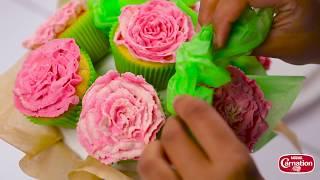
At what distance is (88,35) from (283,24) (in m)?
0.36

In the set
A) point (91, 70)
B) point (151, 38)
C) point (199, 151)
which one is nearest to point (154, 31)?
point (151, 38)

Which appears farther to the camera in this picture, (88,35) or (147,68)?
(88,35)

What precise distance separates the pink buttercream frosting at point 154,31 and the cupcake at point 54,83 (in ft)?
0.27

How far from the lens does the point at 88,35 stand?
0.93 m

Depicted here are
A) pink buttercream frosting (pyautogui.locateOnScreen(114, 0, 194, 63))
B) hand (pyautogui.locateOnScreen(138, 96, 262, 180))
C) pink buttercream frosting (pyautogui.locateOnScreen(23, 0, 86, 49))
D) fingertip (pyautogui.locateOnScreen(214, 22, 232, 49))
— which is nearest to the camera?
hand (pyautogui.locateOnScreen(138, 96, 262, 180))

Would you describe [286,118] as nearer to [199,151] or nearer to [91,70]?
[91,70]

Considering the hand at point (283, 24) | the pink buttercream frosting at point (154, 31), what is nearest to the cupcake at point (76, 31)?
the pink buttercream frosting at point (154, 31)

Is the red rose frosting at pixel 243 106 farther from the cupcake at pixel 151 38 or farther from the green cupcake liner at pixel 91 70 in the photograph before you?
the green cupcake liner at pixel 91 70

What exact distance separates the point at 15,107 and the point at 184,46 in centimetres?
35

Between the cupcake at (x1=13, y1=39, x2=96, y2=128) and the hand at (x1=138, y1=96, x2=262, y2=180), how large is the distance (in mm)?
288

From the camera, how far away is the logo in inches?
33.8

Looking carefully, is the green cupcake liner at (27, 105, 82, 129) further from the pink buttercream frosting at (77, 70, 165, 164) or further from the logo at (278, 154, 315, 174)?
the logo at (278, 154, 315, 174)

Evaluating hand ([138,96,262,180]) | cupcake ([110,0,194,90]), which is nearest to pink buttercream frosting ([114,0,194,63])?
cupcake ([110,0,194,90])

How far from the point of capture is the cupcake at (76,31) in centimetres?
92
